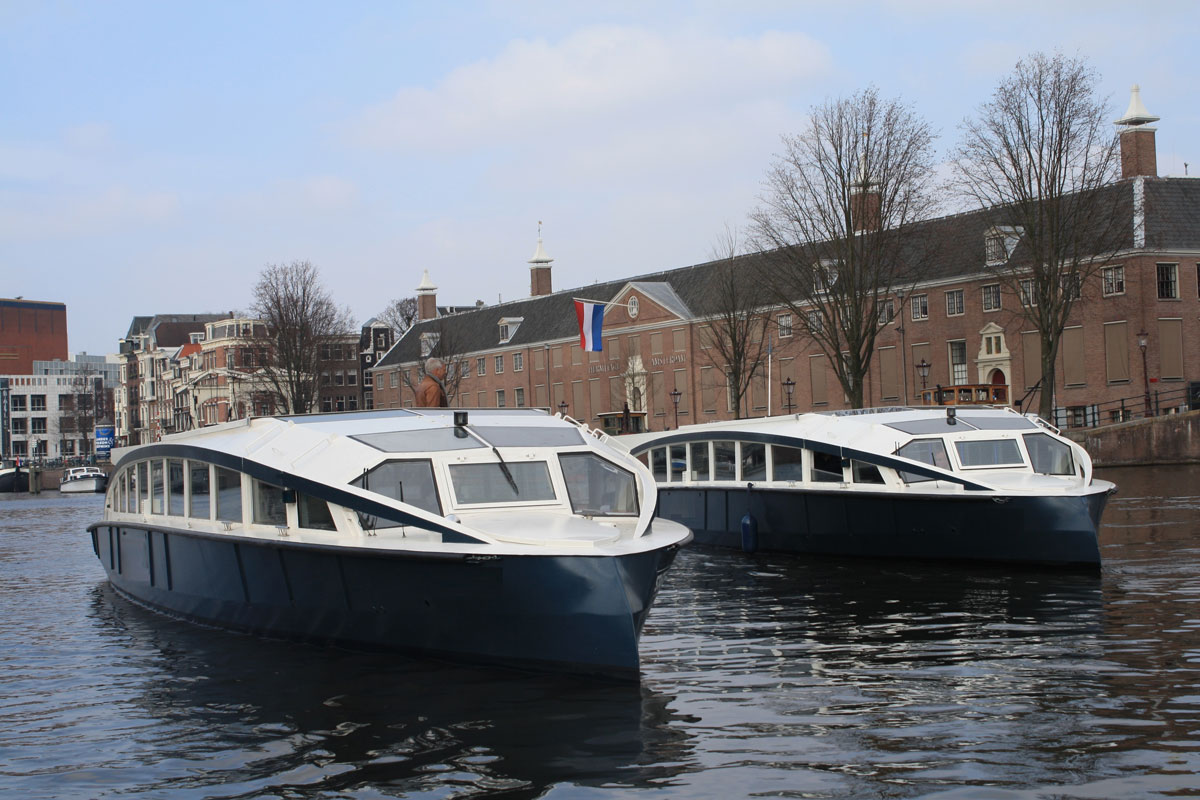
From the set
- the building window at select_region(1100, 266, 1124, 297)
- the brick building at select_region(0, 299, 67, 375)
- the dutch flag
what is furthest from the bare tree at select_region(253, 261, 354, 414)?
the brick building at select_region(0, 299, 67, 375)

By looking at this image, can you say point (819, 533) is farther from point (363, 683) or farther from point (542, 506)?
point (363, 683)

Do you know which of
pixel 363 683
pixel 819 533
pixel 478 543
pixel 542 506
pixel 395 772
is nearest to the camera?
pixel 395 772

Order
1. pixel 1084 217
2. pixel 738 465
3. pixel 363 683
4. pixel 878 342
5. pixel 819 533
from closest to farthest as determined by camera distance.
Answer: pixel 363 683 → pixel 819 533 → pixel 738 465 → pixel 1084 217 → pixel 878 342

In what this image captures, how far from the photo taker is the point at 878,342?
2638 inches

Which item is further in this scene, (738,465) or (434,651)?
(738,465)

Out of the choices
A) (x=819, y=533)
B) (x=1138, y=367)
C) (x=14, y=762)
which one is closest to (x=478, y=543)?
(x=14, y=762)

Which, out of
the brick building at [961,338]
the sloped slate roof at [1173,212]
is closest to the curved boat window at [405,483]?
the brick building at [961,338]

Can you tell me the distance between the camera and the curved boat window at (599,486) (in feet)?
45.6

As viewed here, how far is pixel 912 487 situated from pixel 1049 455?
8.19 feet

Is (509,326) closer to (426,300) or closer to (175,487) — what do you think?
(426,300)

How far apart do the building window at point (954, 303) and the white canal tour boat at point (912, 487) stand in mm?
40728

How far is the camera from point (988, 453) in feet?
68.7

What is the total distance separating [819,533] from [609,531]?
10.8m

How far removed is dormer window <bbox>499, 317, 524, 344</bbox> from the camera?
327 feet
